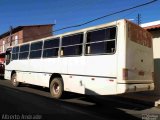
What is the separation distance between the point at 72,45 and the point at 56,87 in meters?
2.44

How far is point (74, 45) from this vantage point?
12594 mm

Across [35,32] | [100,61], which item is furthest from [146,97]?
[35,32]

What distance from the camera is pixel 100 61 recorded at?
10.8 metres

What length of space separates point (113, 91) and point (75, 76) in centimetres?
258

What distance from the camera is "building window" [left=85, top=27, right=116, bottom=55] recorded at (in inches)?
414

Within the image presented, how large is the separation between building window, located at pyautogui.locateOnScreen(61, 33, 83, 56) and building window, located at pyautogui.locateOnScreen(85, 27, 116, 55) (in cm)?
57

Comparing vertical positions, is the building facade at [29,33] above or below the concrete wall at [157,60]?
above

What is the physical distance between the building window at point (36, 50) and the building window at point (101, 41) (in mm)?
4730

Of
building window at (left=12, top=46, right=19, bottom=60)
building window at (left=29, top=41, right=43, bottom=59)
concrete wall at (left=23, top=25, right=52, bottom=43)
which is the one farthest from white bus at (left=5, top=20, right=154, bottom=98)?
concrete wall at (left=23, top=25, right=52, bottom=43)

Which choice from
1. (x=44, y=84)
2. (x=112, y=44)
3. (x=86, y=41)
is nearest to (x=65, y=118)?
(x=112, y=44)

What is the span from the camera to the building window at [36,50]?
1582 cm

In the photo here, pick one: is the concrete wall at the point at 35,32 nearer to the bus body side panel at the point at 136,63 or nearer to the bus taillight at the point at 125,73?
the bus body side panel at the point at 136,63

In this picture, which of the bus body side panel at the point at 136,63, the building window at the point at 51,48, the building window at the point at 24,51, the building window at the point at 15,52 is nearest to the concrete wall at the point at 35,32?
the building window at the point at 15,52

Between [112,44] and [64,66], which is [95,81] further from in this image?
[64,66]
